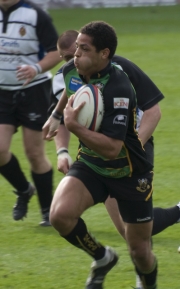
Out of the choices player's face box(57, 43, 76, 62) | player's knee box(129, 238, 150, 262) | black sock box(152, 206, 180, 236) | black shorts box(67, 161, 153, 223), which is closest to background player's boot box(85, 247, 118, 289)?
player's knee box(129, 238, 150, 262)

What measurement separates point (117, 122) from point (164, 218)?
139 centimetres

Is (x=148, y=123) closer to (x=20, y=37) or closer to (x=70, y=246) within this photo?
(x=70, y=246)

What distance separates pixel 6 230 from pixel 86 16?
18613 millimetres

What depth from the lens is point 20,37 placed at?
714 cm

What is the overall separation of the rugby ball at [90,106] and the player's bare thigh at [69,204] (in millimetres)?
413

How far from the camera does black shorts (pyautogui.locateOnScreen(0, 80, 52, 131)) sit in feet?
23.3

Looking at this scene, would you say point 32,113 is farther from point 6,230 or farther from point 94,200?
point 94,200

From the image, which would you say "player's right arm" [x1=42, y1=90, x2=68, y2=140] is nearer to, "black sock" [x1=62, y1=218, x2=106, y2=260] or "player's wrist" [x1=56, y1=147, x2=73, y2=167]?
"player's wrist" [x1=56, y1=147, x2=73, y2=167]

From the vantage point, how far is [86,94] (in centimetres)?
472

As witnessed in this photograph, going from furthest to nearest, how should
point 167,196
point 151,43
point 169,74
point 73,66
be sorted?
point 151,43 < point 169,74 < point 167,196 < point 73,66

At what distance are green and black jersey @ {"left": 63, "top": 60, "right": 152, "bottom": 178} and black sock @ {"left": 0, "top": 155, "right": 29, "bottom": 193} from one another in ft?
6.89

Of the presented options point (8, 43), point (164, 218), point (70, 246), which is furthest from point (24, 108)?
point (164, 218)

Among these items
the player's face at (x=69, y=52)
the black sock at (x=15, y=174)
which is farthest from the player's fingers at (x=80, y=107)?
the black sock at (x=15, y=174)

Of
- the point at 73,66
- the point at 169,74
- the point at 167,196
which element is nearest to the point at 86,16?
the point at 169,74
